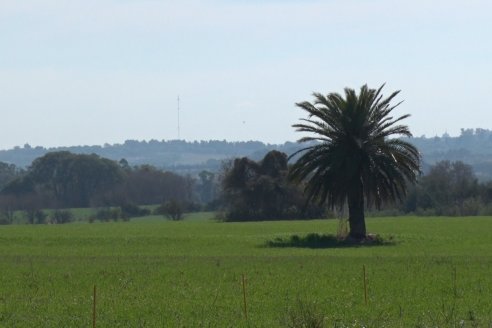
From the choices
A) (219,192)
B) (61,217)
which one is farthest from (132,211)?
(219,192)

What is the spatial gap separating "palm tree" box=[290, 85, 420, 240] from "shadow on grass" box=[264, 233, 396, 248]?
0.80 meters

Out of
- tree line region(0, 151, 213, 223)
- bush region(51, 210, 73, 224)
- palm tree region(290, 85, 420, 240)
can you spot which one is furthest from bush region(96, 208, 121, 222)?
palm tree region(290, 85, 420, 240)

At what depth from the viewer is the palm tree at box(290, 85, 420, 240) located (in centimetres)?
5631

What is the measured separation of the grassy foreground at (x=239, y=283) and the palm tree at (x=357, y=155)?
351cm

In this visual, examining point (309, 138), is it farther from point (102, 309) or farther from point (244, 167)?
point (244, 167)

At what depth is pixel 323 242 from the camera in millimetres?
55281

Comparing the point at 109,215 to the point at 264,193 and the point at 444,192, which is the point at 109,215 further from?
the point at 444,192

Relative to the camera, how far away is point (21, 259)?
43250 mm

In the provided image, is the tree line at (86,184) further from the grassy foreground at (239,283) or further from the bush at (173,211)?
the grassy foreground at (239,283)

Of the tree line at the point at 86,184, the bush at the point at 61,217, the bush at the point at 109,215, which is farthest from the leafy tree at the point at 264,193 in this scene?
the tree line at the point at 86,184

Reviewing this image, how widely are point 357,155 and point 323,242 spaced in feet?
15.6

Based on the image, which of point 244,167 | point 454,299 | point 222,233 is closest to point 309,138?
point 222,233

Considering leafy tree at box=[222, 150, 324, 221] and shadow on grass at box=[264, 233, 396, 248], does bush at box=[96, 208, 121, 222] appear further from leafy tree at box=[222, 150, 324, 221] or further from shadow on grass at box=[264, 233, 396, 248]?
shadow on grass at box=[264, 233, 396, 248]

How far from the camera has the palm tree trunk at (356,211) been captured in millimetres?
56719
